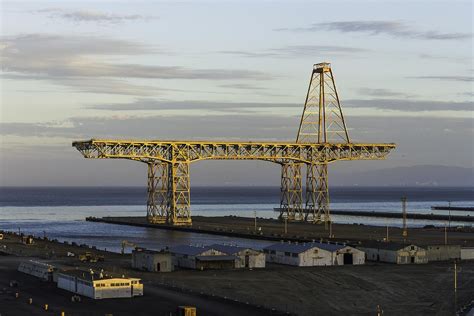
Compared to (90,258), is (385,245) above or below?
above

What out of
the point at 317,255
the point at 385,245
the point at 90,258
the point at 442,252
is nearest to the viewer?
the point at 317,255

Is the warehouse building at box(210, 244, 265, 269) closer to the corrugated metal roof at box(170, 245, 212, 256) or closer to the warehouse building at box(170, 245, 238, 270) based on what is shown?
the warehouse building at box(170, 245, 238, 270)

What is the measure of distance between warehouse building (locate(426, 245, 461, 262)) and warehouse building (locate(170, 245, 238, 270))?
19834mm

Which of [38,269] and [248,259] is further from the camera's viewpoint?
[248,259]

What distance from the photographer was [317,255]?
86.4 m

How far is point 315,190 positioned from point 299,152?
20.1 feet

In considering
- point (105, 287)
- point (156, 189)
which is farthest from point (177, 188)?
point (105, 287)

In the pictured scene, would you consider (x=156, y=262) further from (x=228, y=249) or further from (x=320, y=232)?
(x=320, y=232)

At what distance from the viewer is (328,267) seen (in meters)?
84.5

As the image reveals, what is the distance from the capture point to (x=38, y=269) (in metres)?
78.2

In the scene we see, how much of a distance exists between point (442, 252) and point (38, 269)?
38408 mm

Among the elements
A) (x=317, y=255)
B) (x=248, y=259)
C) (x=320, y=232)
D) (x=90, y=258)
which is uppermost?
(x=320, y=232)

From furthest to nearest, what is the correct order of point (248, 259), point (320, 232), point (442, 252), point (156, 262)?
point (320, 232), point (442, 252), point (248, 259), point (156, 262)

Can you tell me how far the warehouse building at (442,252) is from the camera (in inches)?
3607
